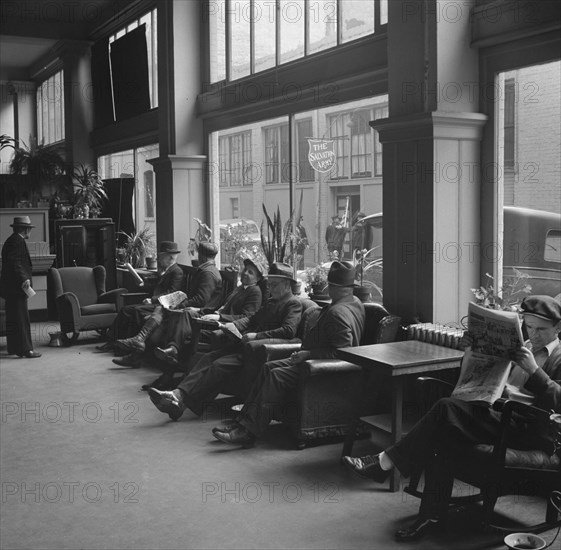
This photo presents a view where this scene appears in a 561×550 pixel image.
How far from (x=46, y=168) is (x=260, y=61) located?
6.12 metres

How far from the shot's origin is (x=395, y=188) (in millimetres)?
5586

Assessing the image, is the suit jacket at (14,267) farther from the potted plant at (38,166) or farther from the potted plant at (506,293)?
the potted plant at (506,293)

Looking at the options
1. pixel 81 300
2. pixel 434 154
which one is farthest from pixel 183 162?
pixel 434 154

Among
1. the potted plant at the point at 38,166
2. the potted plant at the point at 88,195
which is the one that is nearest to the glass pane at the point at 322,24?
the potted plant at the point at 88,195

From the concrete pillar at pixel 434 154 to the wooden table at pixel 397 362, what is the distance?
29.1 inches

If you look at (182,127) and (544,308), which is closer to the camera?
(544,308)

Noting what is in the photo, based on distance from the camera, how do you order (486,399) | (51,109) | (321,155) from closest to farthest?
(486,399) < (321,155) < (51,109)

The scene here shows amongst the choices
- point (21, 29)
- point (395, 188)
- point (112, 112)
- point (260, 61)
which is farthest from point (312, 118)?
point (21, 29)

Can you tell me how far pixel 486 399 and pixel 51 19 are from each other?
1176 cm

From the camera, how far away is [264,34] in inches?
326

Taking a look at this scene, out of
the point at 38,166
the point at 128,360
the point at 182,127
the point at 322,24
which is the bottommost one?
the point at 128,360

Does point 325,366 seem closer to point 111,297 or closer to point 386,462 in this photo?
point 386,462

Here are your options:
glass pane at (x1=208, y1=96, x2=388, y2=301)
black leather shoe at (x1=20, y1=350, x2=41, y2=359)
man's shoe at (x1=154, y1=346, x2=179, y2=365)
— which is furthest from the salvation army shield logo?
black leather shoe at (x1=20, y1=350, x2=41, y2=359)

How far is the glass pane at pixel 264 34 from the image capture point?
26.5 ft
